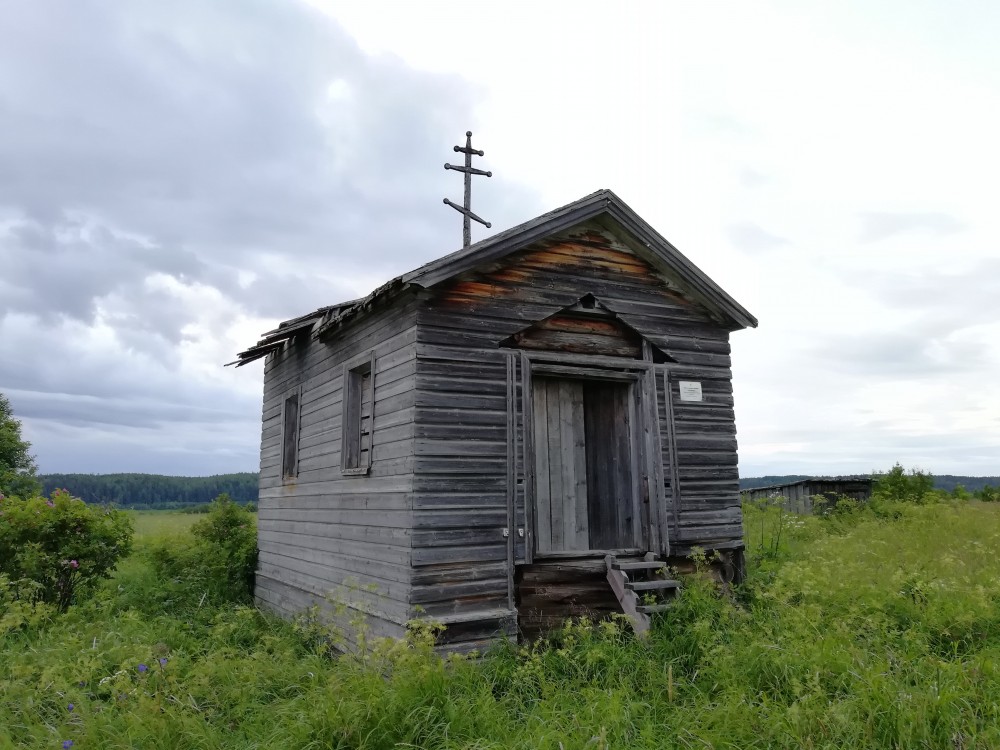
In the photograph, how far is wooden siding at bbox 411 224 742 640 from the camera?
7332mm

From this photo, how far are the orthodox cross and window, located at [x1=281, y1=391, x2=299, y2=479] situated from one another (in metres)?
3.82

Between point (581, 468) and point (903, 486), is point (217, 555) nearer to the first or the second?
point (581, 468)

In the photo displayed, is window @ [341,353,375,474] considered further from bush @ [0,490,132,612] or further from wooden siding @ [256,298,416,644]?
bush @ [0,490,132,612]

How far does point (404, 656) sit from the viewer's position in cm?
551

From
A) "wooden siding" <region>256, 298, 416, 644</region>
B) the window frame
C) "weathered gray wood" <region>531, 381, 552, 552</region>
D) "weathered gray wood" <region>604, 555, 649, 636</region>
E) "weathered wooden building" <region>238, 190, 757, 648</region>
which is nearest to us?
"weathered gray wood" <region>604, 555, 649, 636</region>

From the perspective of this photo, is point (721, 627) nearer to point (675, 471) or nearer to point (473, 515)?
point (675, 471)

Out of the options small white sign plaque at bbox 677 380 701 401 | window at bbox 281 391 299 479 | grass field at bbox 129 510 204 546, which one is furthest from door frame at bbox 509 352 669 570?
grass field at bbox 129 510 204 546

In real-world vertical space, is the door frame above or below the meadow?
above

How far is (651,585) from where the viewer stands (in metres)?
7.69

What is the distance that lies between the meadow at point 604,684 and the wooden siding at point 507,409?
94 cm

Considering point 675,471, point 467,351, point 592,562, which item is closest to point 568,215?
point 467,351

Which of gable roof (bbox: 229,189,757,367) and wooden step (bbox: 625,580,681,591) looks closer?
gable roof (bbox: 229,189,757,367)

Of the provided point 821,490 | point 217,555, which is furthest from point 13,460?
point 821,490

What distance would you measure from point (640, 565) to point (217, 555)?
851 centimetres
